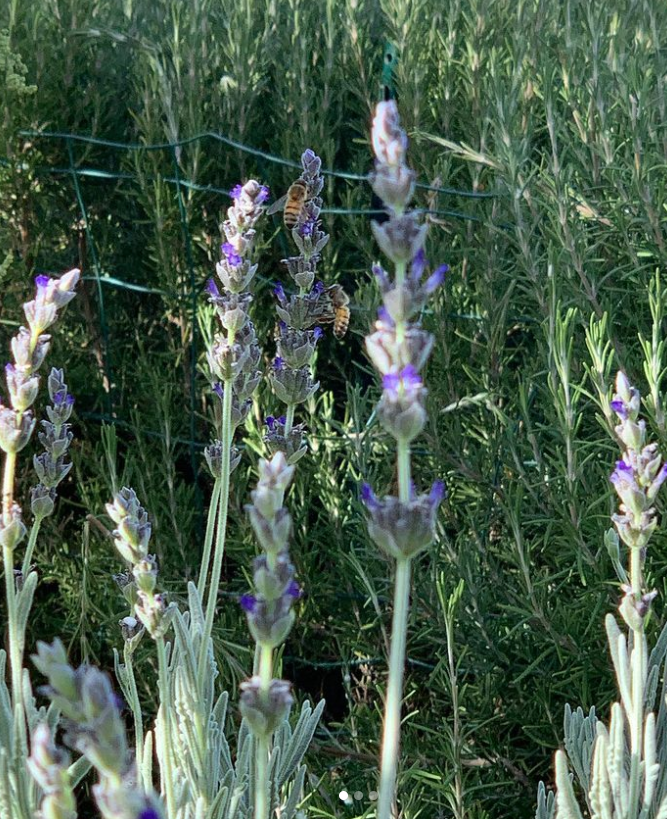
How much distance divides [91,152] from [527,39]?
1.24 metres

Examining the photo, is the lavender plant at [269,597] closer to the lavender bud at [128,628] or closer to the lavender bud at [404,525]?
the lavender bud at [404,525]

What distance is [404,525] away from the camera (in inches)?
33.6

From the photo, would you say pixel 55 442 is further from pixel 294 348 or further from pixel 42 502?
pixel 294 348

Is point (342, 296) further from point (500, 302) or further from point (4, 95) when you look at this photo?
point (4, 95)

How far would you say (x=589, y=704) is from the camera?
6.63ft

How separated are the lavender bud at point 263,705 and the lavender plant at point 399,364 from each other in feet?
0.30

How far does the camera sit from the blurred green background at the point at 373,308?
82.9 inches

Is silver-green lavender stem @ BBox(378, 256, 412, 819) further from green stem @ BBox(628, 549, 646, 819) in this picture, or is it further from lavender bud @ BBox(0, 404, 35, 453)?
lavender bud @ BBox(0, 404, 35, 453)

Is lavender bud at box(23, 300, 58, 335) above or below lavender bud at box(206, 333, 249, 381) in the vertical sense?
above

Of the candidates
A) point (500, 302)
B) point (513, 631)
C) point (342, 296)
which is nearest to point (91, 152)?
point (342, 296)

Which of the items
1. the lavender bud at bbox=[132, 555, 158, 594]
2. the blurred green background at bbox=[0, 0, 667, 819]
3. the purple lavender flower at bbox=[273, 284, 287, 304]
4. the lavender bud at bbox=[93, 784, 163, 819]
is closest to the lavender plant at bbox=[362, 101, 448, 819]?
the lavender bud at bbox=[93, 784, 163, 819]

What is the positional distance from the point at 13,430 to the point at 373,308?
1.19 meters

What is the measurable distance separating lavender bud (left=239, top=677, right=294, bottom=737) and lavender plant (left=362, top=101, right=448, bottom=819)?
9 cm

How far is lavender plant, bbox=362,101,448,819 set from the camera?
32.7 inches
